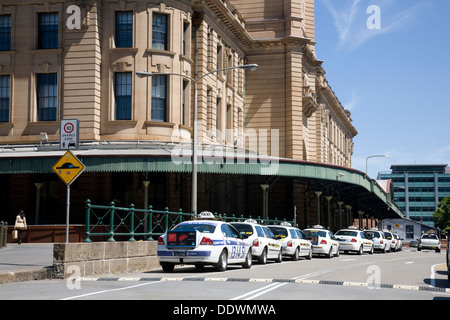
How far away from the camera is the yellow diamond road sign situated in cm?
1862

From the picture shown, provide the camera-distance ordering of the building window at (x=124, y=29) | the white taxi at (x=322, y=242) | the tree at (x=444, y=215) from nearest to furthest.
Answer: the white taxi at (x=322, y=242) → the building window at (x=124, y=29) → the tree at (x=444, y=215)

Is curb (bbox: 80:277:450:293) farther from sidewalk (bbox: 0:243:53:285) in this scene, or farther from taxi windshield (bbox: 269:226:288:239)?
taxi windshield (bbox: 269:226:288:239)

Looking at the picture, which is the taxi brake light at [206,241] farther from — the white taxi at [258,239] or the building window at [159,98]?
the building window at [159,98]

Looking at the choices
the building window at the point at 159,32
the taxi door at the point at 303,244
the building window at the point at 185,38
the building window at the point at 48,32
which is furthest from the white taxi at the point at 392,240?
the building window at the point at 48,32

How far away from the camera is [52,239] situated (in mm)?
33000

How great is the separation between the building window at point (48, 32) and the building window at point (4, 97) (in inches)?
120

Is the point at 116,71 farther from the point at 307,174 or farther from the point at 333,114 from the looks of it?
the point at 333,114

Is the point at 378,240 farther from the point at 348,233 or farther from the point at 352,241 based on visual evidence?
the point at 352,241

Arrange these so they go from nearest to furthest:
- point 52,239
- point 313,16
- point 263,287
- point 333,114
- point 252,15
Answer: point 263,287
point 52,239
point 252,15
point 313,16
point 333,114

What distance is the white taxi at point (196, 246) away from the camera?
2041cm

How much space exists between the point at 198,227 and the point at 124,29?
2378cm

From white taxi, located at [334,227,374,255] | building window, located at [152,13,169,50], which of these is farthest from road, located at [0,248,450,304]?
building window, located at [152,13,169,50]
